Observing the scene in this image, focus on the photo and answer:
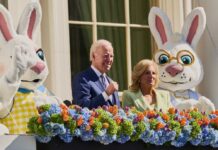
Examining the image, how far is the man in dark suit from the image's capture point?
6.49m

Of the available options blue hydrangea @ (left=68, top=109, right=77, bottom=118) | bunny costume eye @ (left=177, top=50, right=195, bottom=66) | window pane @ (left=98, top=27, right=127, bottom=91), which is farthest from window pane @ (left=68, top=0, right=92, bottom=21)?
blue hydrangea @ (left=68, top=109, right=77, bottom=118)

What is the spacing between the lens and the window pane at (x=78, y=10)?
315 inches

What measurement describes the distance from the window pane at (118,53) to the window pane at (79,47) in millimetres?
230

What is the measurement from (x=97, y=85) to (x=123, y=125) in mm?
747

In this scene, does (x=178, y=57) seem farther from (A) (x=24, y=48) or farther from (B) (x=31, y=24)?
(A) (x=24, y=48)

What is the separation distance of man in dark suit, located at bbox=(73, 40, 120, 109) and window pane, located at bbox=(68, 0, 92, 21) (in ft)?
4.44

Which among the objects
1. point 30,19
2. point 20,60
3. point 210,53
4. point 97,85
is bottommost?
point 97,85

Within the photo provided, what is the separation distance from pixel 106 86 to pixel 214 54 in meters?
1.87

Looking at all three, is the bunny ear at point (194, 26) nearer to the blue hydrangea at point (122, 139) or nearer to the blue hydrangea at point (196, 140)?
the blue hydrangea at point (196, 140)

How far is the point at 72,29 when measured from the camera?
7.99m

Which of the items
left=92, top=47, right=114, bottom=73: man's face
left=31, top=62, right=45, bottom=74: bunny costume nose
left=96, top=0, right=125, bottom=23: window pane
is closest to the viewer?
left=31, top=62, right=45, bottom=74: bunny costume nose

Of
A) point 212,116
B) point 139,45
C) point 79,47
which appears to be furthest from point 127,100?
point 139,45

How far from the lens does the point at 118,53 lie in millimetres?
8344

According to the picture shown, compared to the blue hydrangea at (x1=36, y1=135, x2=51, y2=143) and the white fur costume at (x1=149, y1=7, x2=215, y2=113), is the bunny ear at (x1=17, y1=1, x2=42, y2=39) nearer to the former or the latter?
the blue hydrangea at (x1=36, y1=135, x2=51, y2=143)
